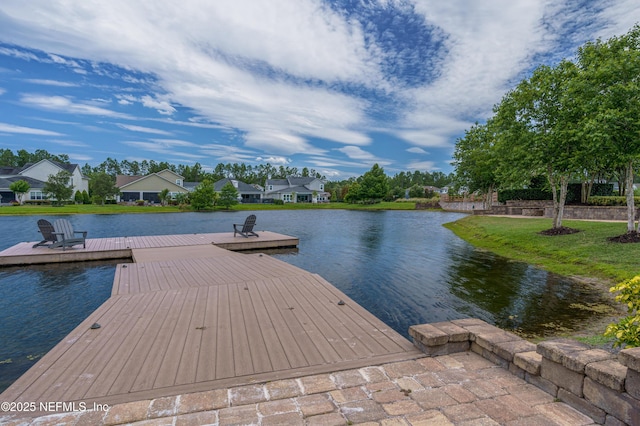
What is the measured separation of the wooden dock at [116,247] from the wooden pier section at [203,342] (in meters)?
4.92

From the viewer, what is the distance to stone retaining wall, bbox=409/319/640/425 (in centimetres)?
218

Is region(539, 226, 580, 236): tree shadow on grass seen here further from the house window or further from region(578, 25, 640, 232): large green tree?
the house window

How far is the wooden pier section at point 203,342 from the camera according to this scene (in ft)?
9.79

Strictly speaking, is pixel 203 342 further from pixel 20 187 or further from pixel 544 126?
pixel 20 187

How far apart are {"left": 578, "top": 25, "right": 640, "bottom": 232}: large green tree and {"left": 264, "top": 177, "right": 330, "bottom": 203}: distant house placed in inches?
2057

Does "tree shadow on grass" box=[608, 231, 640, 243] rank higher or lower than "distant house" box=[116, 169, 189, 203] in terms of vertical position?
lower

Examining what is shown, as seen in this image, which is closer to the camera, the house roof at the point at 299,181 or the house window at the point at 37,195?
the house window at the point at 37,195

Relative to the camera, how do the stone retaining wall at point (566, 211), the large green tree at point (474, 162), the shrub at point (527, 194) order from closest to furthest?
the stone retaining wall at point (566, 211)
the shrub at point (527, 194)
the large green tree at point (474, 162)

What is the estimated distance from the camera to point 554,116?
42.3 feet

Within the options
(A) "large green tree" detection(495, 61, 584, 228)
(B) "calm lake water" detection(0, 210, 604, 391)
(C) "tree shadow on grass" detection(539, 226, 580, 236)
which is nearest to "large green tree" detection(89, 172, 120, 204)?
(B) "calm lake water" detection(0, 210, 604, 391)

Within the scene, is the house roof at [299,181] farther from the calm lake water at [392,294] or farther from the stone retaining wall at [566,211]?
the calm lake water at [392,294]

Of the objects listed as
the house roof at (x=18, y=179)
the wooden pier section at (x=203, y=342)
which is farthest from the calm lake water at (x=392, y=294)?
the house roof at (x=18, y=179)

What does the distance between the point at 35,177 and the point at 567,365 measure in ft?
214

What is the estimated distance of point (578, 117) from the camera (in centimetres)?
1188
